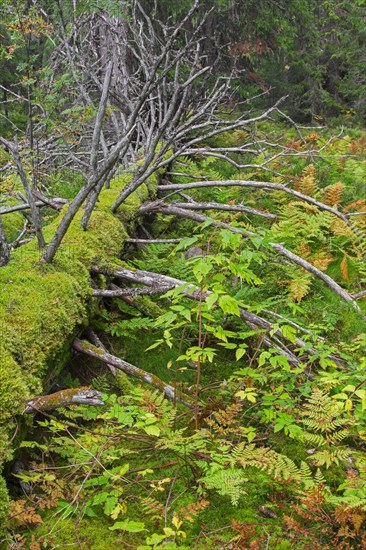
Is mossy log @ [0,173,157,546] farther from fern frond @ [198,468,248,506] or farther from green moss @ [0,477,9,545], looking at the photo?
fern frond @ [198,468,248,506]

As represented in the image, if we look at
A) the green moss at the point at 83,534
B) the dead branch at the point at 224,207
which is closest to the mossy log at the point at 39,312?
the green moss at the point at 83,534

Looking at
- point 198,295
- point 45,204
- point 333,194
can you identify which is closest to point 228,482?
point 198,295

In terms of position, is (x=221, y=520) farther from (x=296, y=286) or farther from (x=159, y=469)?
(x=296, y=286)

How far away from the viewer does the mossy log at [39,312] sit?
266 cm

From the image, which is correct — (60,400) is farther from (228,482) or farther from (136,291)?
(136,291)

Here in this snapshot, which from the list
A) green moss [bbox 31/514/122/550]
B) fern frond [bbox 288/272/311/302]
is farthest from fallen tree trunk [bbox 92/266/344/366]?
green moss [bbox 31/514/122/550]

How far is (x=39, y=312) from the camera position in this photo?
3240mm

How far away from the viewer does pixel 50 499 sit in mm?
2602

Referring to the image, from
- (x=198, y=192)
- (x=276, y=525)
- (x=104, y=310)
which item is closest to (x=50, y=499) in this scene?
(x=276, y=525)

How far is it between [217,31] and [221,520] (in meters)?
12.9

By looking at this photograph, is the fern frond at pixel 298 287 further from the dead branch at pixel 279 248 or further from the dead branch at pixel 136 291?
the dead branch at pixel 136 291

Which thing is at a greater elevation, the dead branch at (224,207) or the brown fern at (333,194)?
the brown fern at (333,194)

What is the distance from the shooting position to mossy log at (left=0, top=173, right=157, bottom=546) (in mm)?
2664

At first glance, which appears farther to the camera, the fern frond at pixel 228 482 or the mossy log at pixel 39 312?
the mossy log at pixel 39 312
